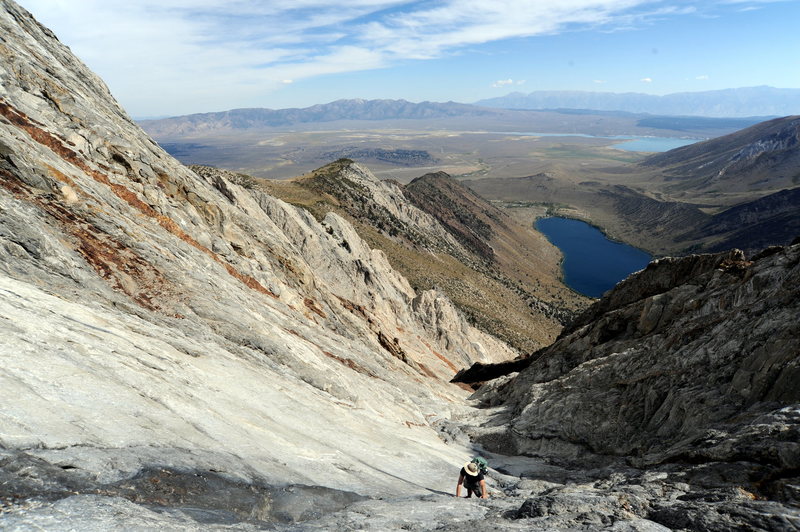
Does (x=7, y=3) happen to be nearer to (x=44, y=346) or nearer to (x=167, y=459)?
(x=44, y=346)

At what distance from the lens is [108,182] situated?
25391 mm

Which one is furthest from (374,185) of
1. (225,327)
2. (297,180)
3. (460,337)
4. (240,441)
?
(240,441)

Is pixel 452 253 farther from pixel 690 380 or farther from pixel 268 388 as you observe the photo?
pixel 268 388

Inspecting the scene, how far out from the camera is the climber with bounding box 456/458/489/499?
1432 centimetres

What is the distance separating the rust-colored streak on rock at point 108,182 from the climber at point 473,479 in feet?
62.4

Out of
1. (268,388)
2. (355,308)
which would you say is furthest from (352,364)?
(355,308)

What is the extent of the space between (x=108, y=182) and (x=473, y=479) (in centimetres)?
2515

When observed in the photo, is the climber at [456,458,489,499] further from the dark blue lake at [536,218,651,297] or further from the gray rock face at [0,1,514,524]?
the dark blue lake at [536,218,651,297]

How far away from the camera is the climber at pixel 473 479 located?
47.0ft

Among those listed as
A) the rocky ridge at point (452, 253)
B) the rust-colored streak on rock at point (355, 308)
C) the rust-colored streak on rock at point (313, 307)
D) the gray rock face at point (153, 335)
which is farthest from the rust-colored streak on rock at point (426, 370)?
the rocky ridge at point (452, 253)

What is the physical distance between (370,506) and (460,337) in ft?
160

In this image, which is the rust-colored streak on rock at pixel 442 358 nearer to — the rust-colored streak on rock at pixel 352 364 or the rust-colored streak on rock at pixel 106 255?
the rust-colored streak on rock at pixel 352 364

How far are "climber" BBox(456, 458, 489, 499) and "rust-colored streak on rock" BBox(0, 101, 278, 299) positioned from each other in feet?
62.4

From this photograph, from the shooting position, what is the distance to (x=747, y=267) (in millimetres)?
22594
